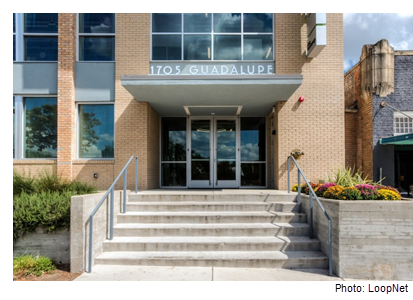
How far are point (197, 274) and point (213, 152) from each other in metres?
5.72

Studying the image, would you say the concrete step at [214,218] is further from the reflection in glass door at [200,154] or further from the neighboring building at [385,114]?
the neighboring building at [385,114]

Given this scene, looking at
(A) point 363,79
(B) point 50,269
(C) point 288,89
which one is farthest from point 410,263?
(A) point 363,79

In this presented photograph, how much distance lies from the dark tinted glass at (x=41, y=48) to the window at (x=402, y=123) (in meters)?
12.1

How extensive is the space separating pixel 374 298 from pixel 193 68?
7.01 m

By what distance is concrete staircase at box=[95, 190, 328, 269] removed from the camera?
5387 millimetres

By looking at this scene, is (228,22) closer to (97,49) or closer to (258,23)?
(258,23)

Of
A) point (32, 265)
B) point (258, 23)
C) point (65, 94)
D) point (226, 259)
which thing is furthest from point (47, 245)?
point (258, 23)

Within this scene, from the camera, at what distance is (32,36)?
9.12 metres

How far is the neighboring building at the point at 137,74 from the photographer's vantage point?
28.9 ft

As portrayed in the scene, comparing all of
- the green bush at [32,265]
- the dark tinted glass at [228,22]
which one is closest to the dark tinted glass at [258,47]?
the dark tinted glass at [228,22]

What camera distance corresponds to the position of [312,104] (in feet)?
29.4

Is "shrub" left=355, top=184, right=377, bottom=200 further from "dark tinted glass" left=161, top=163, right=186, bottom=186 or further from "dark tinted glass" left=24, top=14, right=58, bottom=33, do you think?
"dark tinted glass" left=24, top=14, right=58, bottom=33

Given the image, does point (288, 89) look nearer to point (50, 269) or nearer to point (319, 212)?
point (319, 212)

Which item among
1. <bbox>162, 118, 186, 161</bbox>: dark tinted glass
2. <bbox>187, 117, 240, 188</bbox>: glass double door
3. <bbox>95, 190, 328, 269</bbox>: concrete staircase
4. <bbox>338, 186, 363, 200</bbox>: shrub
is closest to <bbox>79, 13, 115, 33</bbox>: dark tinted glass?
<bbox>162, 118, 186, 161</bbox>: dark tinted glass
